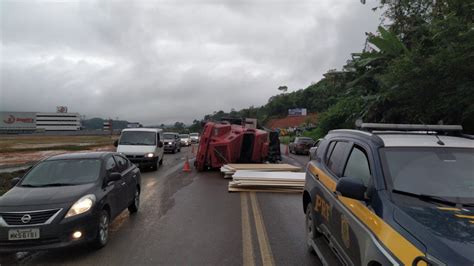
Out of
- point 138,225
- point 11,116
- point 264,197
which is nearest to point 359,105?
point 264,197

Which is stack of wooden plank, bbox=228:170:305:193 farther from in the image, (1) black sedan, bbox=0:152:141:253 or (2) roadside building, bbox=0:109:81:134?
(2) roadside building, bbox=0:109:81:134

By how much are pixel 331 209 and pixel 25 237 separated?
13.2ft

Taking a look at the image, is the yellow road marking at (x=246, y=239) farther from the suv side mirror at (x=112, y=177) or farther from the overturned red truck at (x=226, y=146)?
the overturned red truck at (x=226, y=146)

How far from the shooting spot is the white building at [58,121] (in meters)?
154

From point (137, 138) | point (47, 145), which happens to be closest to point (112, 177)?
point (137, 138)

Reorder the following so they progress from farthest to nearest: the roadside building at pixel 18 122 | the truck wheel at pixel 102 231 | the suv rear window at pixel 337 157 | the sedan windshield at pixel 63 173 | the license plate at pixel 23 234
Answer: the roadside building at pixel 18 122
the sedan windshield at pixel 63 173
the truck wheel at pixel 102 231
the license plate at pixel 23 234
the suv rear window at pixel 337 157

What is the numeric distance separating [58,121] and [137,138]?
156 metres

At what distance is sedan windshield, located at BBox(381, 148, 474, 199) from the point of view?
11.1 ft

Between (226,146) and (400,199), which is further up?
(400,199)

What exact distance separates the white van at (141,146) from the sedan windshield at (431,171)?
14.5m

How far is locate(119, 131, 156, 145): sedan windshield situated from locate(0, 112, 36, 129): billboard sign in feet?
462

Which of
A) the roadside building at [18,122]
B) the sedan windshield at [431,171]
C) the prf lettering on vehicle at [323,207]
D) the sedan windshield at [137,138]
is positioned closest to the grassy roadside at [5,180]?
the sedan windshield at [137,138]

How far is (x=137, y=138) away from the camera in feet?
59.9

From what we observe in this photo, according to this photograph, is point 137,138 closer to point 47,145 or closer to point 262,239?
point 262,239
